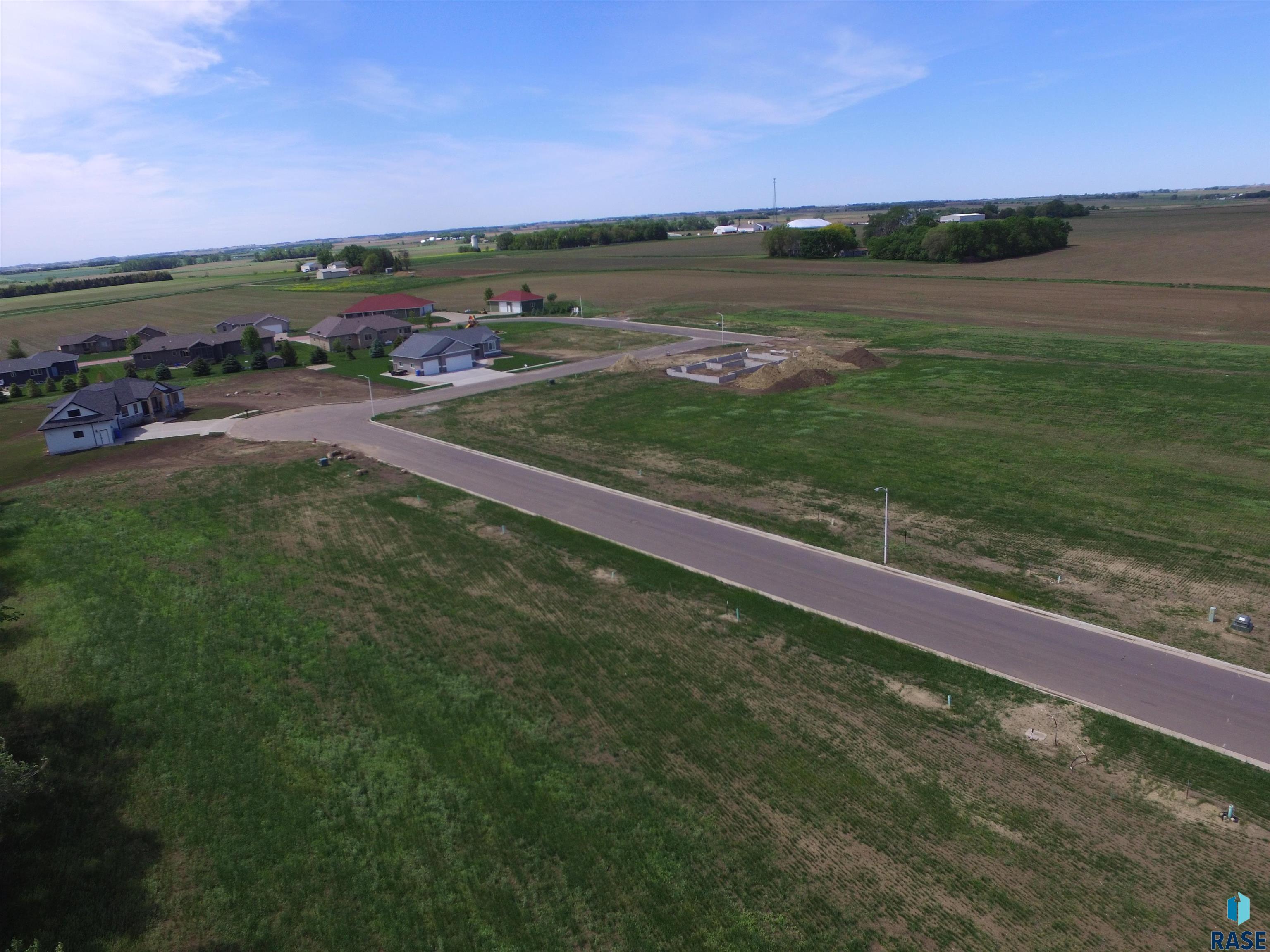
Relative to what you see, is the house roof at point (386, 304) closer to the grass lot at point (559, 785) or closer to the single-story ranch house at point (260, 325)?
the single-story ranch house at point (260, 325)

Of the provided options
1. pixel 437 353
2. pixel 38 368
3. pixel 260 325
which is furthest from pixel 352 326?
pixel 38 368

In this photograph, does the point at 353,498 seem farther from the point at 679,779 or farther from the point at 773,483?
the point at 679,779

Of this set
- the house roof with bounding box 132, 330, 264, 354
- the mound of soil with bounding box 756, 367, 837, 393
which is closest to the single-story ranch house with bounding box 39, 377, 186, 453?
the house roof with bounding box 132, 330, 264, 354

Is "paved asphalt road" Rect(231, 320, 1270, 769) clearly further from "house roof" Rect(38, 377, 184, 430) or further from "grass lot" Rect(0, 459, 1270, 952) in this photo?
"house roof" Rect(38, 377, 184, 430)

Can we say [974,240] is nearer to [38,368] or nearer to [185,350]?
[185,350]

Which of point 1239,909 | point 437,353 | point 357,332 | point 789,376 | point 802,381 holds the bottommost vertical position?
point 1239,909

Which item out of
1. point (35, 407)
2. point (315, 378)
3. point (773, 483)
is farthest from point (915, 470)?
point (35, 407)

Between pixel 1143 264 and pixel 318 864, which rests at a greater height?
pixel 1143 264
